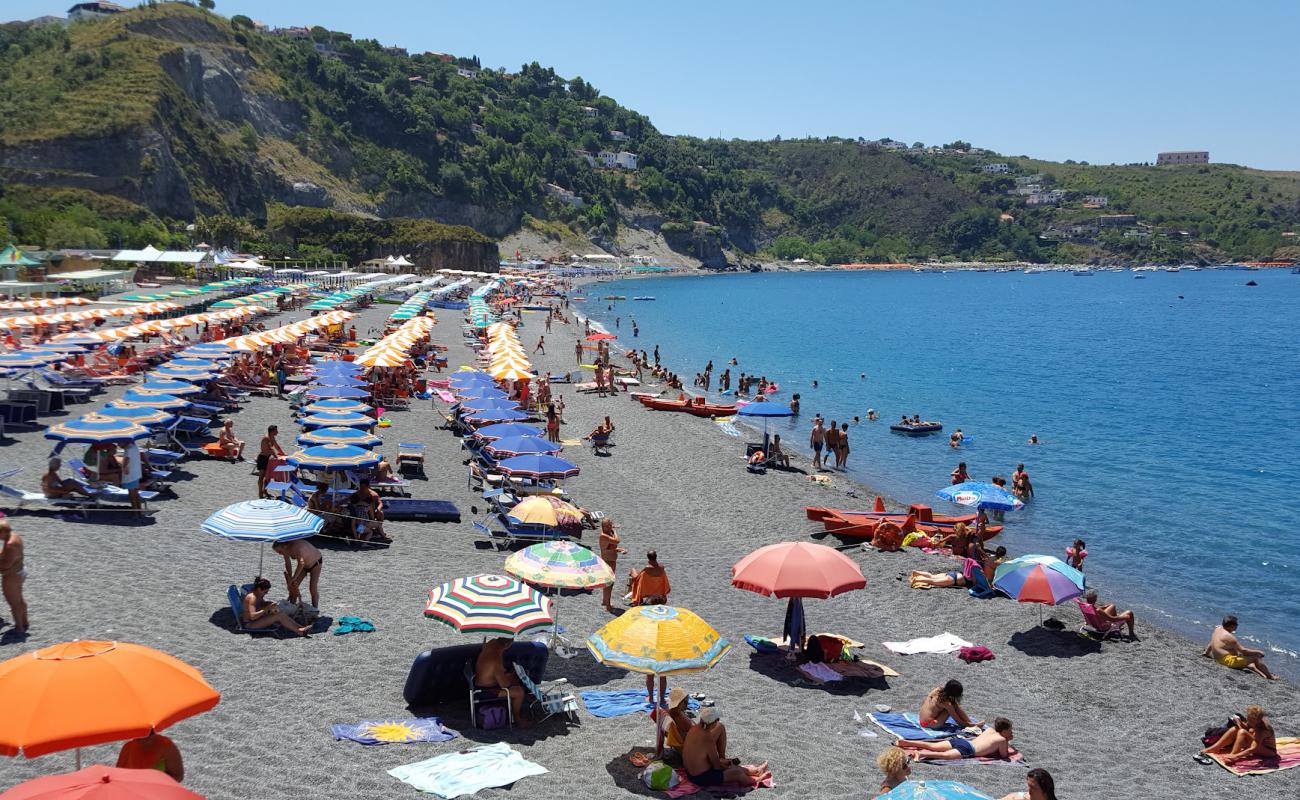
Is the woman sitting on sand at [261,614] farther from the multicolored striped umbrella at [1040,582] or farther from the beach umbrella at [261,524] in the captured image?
the multicolored striped umbrella at [1040,582]

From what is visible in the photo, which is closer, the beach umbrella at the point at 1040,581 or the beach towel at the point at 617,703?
the beach towel at the point at 617,703

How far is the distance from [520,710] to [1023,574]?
7314 millimetres

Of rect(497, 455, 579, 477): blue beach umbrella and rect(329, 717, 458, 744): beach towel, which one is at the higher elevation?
rect(497, 455, 579, 477): blue beach umbrella

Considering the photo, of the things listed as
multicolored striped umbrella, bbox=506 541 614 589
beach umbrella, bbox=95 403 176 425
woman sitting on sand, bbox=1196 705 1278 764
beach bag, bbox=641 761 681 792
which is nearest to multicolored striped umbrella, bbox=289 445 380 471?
beach umbrella, bbox=95 403 176 425

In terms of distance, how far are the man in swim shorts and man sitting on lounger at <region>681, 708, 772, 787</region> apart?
25.9ft

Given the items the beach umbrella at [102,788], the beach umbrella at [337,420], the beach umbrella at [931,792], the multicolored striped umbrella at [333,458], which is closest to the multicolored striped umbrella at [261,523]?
the multicolored striped umbrella at [333,458]

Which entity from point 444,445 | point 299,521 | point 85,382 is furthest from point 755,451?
point 85,382

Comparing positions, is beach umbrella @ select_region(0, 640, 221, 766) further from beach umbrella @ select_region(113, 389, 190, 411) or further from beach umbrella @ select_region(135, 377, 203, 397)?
beach umbrella @ select_region(135, 377, 203, 397)

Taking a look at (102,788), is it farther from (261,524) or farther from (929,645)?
(929,645)

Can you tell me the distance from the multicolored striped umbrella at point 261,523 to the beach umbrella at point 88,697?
4323mm

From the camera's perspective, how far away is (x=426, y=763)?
7.95 m

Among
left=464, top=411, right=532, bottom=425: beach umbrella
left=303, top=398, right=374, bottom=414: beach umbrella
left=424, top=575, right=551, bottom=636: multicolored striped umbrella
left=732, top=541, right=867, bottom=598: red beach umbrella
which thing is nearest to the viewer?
left=424, top=575, right=551, bottom=636: multicolored striped umbrella

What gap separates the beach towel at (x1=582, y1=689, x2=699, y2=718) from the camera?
31.1ft

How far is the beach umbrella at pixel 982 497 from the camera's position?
60.3 ft
